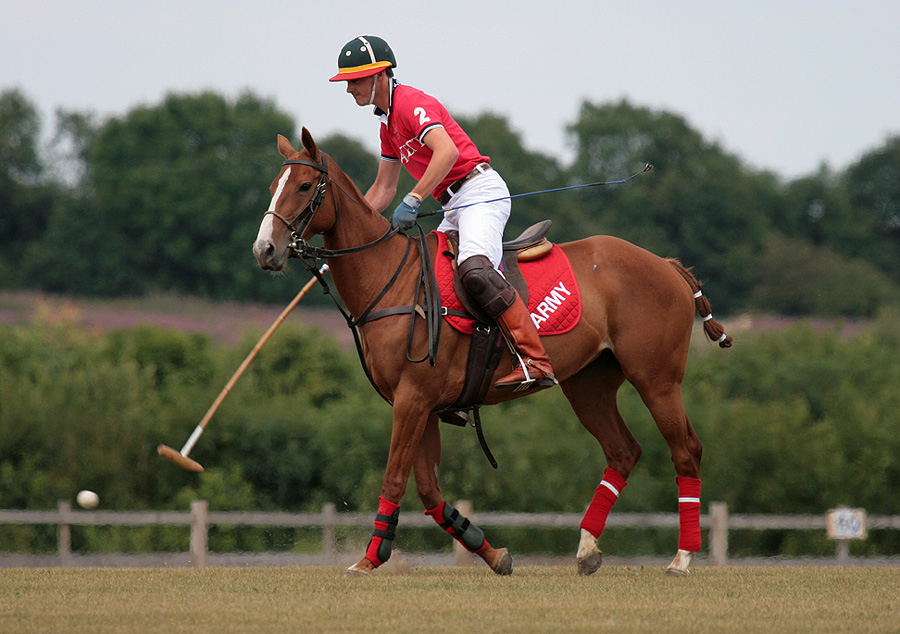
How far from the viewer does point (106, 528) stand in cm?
2027

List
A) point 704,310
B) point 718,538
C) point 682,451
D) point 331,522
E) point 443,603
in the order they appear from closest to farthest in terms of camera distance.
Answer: point 443,603, point 682,451, point 704,310, point 718,538, point 331,522

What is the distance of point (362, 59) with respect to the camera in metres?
7.57

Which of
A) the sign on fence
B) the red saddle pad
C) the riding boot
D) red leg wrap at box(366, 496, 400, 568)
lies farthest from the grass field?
the sign on fence

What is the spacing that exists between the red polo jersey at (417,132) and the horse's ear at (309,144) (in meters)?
0.66

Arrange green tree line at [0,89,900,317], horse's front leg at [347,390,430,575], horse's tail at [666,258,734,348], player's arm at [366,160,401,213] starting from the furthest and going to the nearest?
1. green tree line at [0,89,900,317]
2. horse's tail at [666,258,734,348]
3. player's arm at [366,160,401,213]
4. horse's front leg at [347,390,430,575]

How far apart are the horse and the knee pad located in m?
0.31

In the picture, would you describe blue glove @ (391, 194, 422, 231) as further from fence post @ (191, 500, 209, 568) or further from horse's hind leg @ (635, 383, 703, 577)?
fence post @ (191, 500, 209, 568)

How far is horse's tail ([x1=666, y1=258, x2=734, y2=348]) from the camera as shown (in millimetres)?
8734

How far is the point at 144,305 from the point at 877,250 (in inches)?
1456

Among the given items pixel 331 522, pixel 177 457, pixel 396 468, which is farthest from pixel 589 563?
pixel 331 522

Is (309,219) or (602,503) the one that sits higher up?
(309,219)

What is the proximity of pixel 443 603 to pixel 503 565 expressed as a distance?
71.3 inches

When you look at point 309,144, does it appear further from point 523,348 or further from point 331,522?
point 331,522

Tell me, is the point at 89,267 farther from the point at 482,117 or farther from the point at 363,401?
the point at 363,401
